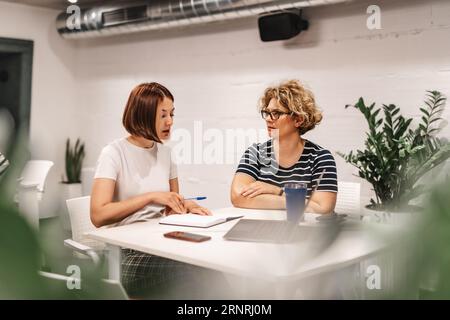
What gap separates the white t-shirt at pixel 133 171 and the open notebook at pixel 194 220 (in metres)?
0.22

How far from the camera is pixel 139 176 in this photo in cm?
198

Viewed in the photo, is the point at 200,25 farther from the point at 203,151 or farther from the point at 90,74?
the point at 90,74

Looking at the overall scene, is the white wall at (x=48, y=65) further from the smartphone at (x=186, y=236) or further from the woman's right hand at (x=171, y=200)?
the smartphone at (x=186, y=236)

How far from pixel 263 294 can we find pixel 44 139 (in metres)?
0.18

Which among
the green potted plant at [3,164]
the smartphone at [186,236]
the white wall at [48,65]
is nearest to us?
the green potted plant at [3,164]

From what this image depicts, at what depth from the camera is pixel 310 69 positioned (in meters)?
3.66

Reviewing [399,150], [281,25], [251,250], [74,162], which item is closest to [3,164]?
[251,250]

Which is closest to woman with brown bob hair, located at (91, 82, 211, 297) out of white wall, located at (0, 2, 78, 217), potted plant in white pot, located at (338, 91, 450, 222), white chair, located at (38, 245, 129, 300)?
potted plant in white pot, located at (338, 91, 450, 222)

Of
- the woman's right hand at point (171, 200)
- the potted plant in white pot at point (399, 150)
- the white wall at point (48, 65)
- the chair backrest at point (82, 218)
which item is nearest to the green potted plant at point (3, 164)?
the woman's right hand at point (171, 200)

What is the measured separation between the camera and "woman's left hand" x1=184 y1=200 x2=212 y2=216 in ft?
6.13

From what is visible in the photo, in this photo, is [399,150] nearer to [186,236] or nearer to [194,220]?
[194,220]

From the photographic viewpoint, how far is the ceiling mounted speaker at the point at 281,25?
348 centimetres

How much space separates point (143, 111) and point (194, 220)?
51 centimetres
